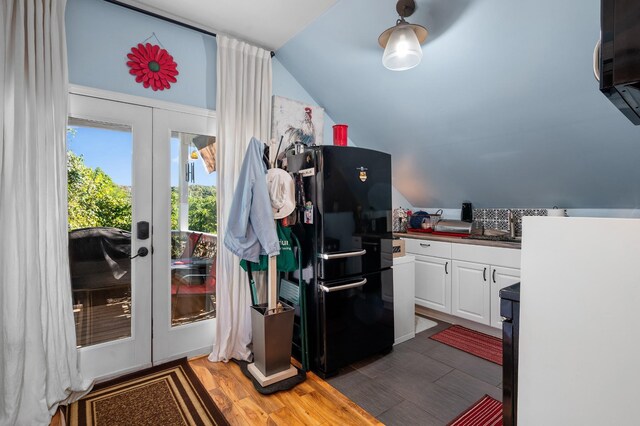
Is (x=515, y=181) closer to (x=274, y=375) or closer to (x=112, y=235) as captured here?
(x=274, y=375)

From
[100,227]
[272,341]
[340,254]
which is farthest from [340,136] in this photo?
[100,227]

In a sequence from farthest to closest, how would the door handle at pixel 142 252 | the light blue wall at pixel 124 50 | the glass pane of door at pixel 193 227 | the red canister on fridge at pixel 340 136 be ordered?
the red canister on fridge at pixel 340 136, the glass pane of door at pixel 193 227, the door handle at pixel 142 252, the light blue wall at pixel 124 50

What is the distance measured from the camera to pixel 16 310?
5.82 feet

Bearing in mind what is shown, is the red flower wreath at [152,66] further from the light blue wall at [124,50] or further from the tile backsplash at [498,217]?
the tile backsplash at [498,217]

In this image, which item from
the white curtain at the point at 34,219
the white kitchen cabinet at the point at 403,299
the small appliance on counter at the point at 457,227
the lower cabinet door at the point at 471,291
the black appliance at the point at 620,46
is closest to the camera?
the black appliance at the point at 620,46

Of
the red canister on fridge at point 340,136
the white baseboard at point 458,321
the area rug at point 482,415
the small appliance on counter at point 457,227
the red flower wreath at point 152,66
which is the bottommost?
the area rug at point 482,415

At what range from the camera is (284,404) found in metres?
1.97

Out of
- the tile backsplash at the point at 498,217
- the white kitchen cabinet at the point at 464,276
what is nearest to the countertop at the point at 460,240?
the white kitchen cabinet at the point at 464,276

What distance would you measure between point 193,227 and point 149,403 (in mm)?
1237

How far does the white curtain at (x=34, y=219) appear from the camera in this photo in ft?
5.80

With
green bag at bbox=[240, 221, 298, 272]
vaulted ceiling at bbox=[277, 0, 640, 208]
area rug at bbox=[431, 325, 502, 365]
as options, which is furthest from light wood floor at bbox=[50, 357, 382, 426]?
vaulted ceiling at bbox=[277, 0, 640, 208]

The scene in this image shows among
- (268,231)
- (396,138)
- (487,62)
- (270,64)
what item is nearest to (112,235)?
(268,231)

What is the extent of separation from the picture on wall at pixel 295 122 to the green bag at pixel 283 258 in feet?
2.41

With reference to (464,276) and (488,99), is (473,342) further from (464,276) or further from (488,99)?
(488,99)
